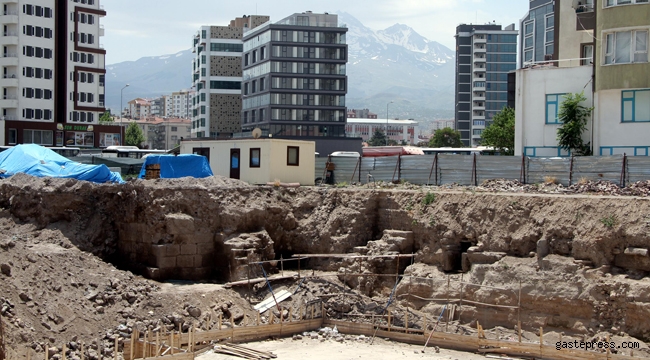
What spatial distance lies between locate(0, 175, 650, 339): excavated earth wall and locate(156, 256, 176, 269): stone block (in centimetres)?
4

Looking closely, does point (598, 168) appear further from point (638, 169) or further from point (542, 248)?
point (542, 248)

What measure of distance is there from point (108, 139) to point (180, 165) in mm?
46278

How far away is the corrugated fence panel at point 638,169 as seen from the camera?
27.9 m

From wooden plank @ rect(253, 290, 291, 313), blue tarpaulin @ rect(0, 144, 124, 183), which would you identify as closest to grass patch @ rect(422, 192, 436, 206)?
wooden plank @ rect(253, 290, 291, 313)

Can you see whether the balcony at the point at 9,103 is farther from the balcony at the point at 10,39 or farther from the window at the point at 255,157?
the window at the point at 255,157

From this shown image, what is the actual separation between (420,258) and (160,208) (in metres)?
10.2

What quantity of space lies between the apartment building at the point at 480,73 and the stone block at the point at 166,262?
358ft

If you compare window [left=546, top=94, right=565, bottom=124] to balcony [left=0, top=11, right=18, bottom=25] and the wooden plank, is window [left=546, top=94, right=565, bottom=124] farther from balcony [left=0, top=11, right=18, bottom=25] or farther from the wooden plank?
balcony [left=0, top=11, right=18, bottom=25]

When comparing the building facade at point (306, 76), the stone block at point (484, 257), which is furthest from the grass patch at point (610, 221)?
the building facade at point (306, 76)

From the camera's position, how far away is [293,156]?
1385 inches

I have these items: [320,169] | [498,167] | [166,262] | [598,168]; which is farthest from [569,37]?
[166,262]

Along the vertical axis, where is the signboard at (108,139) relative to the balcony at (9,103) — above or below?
below

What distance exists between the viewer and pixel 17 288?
22.6 m

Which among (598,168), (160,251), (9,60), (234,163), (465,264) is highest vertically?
(9,60)
